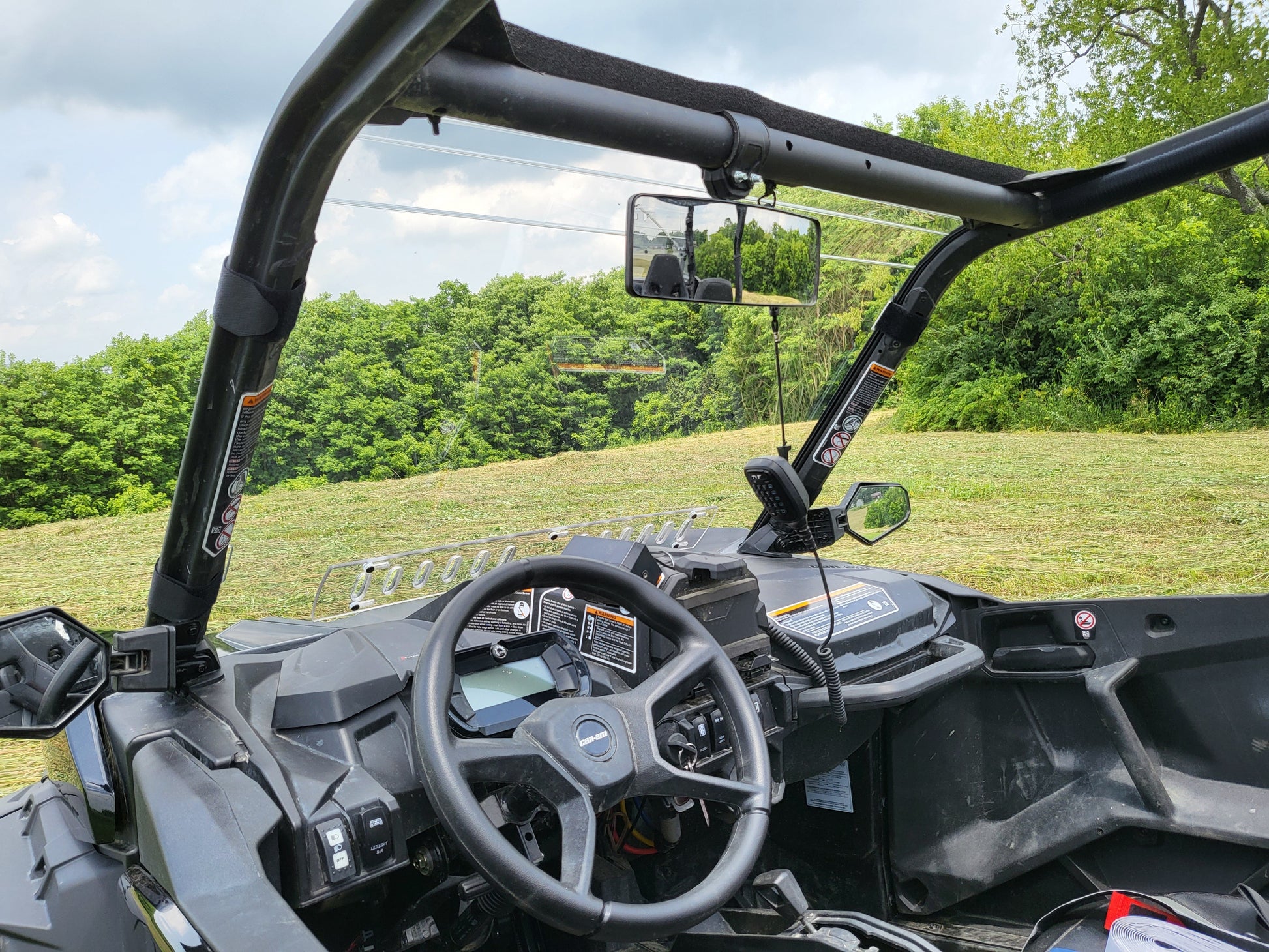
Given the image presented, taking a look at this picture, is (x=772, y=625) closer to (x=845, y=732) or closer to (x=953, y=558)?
(x=845, y=732)

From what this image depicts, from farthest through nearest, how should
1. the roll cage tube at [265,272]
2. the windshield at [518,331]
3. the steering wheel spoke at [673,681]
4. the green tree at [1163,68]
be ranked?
the green tree at [1163,68] < the steering wheel spoke at [673,681] < the windshield at [518,331] < the roll cage tube at [265,272]

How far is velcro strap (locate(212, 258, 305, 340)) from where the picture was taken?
138 cm

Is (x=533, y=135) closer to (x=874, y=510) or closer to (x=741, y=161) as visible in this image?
(x=741, y=161)

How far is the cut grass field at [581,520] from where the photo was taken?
1649 mm

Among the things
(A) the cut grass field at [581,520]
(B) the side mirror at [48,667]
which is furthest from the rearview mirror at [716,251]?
(B) the side mirror at [48,667]

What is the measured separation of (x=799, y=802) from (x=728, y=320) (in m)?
1.61

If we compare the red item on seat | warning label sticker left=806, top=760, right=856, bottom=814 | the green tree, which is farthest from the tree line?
the green tree

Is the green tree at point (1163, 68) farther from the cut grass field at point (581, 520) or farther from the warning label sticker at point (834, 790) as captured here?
the warning label sticker at point (834, 790)

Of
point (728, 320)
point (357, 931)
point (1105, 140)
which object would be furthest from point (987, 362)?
point (357, 931)

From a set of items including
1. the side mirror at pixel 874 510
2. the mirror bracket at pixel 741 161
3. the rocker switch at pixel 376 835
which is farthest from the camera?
the side mirror at pixel 874 510

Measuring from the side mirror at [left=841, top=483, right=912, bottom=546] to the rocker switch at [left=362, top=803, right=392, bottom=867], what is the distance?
163 centimetres

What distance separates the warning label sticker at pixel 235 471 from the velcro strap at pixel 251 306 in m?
0.12

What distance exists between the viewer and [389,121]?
4.63 feet

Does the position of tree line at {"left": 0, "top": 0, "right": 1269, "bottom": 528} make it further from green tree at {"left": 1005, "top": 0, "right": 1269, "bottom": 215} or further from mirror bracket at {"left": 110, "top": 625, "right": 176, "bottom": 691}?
green tree at {"left": 1005, "top": 0, "right": 1269, "bottom": 215}
